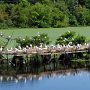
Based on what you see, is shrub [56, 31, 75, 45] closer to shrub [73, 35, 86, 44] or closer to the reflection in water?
shrub [73, 35, 86, 44]

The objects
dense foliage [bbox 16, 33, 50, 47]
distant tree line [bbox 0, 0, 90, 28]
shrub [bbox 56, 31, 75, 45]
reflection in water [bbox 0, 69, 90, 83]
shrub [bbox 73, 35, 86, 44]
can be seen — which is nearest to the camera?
reflection in water [bbox 0, 69, 90, 83]

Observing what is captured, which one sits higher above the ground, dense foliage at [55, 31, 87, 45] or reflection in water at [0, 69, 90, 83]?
dense foliage at [55, 31, 87, 45]

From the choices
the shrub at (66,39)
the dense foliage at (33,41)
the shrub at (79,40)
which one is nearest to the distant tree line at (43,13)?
the shrub at (66,39)

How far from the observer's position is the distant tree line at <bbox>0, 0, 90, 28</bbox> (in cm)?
5791

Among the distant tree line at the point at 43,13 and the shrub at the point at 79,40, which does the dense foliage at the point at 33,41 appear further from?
the distant tree line at the point at 43,13

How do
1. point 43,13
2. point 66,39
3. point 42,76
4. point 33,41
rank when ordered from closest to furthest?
1. point 42,76
2. point 33,41
3. point 66,39
4. point 43,13

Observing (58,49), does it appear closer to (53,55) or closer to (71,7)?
(53,55)

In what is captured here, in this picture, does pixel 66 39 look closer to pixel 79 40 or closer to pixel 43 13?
pixel 79 40

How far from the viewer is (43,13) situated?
60.2m

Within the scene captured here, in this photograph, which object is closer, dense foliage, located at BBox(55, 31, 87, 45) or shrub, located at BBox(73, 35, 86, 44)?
dense foliage, located at BBox(55, 31, 87, 45)

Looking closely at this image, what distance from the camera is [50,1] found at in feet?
214

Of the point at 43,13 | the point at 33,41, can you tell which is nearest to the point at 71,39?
the point at 33,41

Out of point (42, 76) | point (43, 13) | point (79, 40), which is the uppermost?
point (43, 13)

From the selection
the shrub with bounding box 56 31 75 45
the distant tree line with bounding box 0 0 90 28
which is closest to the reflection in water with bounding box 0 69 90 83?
the shrub with bounding box 56 31 75 45
